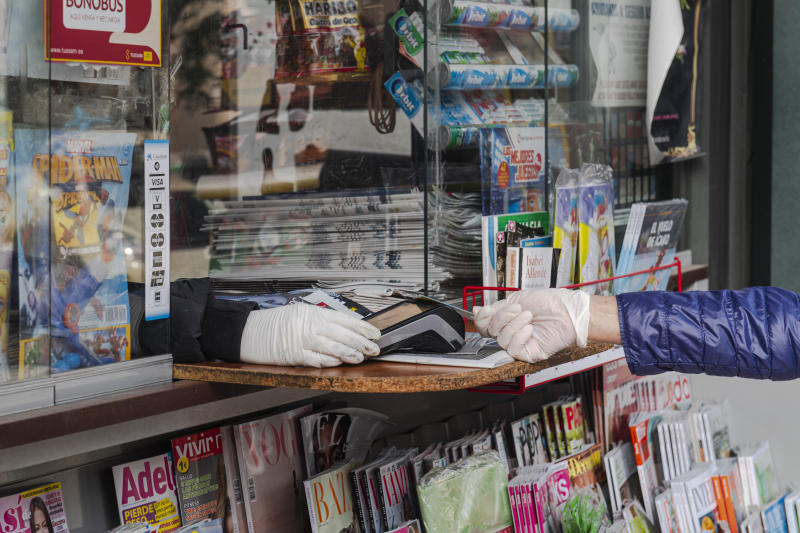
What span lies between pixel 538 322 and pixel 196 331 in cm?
62

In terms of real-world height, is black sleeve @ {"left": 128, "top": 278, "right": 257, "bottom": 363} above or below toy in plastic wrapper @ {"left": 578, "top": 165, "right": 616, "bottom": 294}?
below

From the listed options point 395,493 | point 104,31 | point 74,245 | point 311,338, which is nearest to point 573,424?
point 395,493

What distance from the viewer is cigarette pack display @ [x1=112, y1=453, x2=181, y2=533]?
68.6 inches

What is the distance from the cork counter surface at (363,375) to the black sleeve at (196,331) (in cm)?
2

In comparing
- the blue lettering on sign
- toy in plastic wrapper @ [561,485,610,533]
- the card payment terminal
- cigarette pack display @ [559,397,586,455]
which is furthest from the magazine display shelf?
the blue lettering on sign

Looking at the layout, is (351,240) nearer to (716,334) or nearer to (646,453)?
(716,334)

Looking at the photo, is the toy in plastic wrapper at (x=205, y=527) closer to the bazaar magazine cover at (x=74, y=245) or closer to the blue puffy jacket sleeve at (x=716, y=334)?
the bazaar magazine cover at (x=74, y=245)

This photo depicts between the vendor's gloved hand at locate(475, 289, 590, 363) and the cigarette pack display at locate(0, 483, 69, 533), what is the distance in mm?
821

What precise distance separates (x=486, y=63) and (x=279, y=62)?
0.63m

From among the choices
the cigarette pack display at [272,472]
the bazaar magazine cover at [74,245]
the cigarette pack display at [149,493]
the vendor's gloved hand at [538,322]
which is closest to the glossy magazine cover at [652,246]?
the vendor's gloved hand at [538,322]

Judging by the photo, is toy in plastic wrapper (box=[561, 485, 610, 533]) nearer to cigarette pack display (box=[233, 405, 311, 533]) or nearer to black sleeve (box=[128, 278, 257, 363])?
cigarette pack display (box=[233, 405, 311, 533])

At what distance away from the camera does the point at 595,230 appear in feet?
7.25

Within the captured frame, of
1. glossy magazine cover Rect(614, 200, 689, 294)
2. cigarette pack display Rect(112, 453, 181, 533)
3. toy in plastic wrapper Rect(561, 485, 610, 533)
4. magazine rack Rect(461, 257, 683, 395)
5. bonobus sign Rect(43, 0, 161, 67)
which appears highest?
bonobus sign Rect(43, 0, 161, 67)

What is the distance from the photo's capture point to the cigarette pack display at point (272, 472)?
1.92 meters
